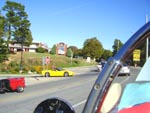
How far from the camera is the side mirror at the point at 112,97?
2.13 meters

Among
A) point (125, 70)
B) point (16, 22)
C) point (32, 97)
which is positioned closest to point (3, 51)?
point (16, 22)

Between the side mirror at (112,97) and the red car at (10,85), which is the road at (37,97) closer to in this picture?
the side mirror at (112,97)

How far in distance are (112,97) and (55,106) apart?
0.38 metres

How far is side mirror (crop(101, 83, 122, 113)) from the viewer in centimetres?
213

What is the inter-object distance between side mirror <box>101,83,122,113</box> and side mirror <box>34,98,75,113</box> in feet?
0.79

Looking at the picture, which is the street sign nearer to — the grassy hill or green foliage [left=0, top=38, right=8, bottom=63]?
the grassy hill

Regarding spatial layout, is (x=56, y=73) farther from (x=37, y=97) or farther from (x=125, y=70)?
(x=125, y=70)

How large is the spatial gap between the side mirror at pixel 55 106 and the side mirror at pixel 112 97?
9.5 inches

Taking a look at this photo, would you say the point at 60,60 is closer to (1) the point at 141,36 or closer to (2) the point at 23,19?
(2) the point at 23,19

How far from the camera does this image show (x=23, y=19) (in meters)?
74.6

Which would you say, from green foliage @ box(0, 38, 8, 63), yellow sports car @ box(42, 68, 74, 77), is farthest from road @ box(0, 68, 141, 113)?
green foliage @ box(0, 38, 8, 63)

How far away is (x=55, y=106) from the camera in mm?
2377

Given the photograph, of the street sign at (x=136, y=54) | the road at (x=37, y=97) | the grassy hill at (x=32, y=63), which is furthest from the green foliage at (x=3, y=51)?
the street sign at (x=136, y=54)

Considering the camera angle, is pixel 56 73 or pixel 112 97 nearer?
pixel 112 97
